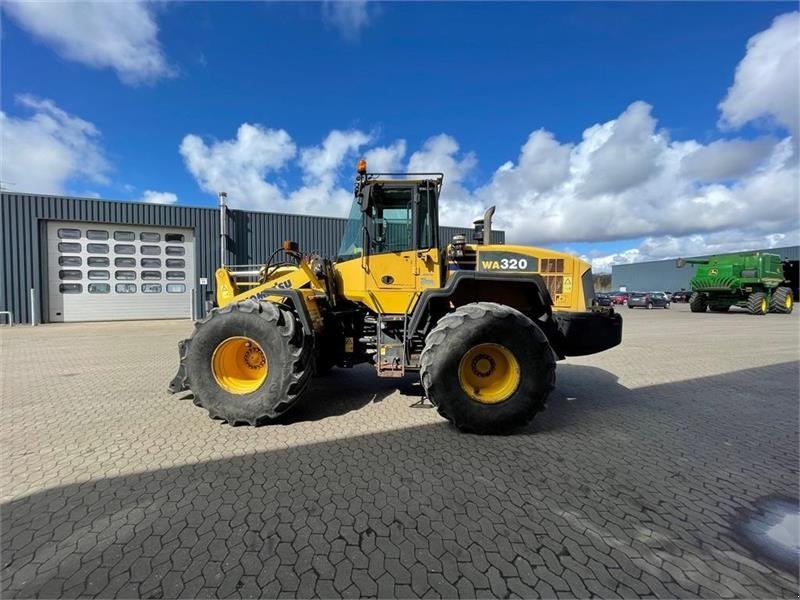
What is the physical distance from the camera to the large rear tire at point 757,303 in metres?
19.6

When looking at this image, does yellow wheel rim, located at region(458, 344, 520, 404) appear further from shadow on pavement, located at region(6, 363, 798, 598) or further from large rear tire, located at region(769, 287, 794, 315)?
large rear tire, located at region(769, 287, 794, 315)

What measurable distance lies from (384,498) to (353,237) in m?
3.23

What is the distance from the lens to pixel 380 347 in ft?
14.8

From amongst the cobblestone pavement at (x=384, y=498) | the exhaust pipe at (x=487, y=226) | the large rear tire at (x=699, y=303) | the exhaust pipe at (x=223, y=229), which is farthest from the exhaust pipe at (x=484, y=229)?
the large rear tire at (x=699, y=303)

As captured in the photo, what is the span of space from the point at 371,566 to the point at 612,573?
4.36 ft

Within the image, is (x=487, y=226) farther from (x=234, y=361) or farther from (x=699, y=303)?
(x=699, y=303)

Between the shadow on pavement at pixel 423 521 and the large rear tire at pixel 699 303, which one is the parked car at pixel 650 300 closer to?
the large rear tire at pixel 699 303

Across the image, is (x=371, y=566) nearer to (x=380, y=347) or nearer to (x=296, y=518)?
(x=296, y=518)

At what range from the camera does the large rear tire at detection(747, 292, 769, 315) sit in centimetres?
1964

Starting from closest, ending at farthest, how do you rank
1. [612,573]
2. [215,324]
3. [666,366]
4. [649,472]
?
→ 1. [612,573]
2. [649,472]
3. [215,324]
4. [666,366]

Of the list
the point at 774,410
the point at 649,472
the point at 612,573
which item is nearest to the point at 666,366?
the point at 774,410

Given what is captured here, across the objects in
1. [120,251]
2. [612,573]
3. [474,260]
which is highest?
[120,251]

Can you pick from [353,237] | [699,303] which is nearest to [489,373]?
[353,237]

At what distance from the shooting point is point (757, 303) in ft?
64.4
